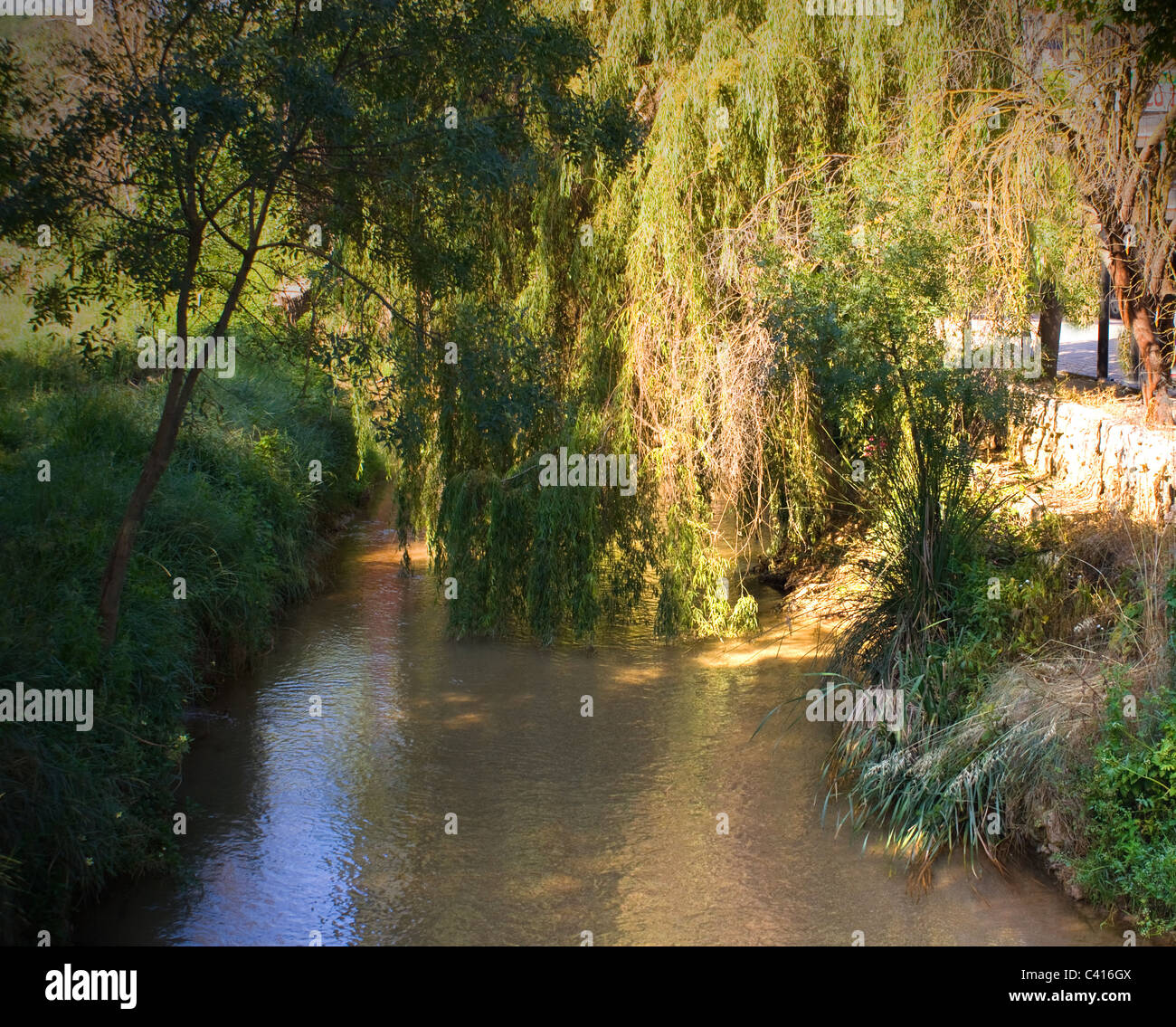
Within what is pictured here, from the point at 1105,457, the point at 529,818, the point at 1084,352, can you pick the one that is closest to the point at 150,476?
the point at 529,818

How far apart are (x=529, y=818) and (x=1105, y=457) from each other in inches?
207

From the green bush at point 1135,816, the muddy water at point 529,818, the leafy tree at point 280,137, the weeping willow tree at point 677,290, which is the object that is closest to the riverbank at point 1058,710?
the green bush at point 1135,816

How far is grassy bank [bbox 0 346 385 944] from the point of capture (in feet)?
17.6

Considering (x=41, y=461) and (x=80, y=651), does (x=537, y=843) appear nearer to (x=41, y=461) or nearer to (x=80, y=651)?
(x=80, y=651)

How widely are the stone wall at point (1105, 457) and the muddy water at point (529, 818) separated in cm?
268

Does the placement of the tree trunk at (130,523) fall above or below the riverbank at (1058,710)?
above

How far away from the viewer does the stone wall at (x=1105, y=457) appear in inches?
301

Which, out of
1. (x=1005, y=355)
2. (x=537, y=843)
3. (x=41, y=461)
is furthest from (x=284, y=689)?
(x=1005, y=355)

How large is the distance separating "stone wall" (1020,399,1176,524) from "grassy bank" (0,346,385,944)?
6392mm

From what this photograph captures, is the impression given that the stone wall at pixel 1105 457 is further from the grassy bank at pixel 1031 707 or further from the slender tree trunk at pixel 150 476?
the slender tree trunk at pixel 150 476

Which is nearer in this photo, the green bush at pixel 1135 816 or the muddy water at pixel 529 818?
the green bush at pixel 1135 816

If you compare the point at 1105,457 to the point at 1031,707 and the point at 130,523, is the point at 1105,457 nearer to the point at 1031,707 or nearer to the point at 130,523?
the point at 1031,707

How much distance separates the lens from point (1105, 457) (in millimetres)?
8641
